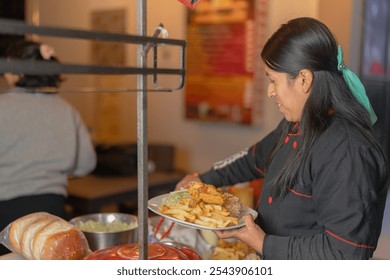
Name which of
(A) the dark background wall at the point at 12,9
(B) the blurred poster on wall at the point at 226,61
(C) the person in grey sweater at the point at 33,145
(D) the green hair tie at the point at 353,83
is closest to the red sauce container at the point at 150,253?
(D) the green hair tie at the point at 353,83

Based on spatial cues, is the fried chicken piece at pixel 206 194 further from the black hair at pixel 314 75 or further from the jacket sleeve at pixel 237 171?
the jacket sleeve at pixel 237 171

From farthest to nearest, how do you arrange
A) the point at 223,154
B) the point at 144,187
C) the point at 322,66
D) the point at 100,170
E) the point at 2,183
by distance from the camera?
the point at 223,154 → the point at 100,170 → the point at 2,183 → the point at 322,66 → the point at 144,187

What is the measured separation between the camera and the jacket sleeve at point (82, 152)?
7.05ft

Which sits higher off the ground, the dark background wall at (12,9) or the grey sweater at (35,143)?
the dark background wall at (12,9)

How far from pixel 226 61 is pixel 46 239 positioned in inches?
101

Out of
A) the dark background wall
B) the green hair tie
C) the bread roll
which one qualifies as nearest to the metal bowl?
the bread roll

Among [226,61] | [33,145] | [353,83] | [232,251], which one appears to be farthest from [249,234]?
[226,61]

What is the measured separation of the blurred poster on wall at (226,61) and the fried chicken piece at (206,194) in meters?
2.20

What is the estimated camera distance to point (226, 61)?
3586 millimetres

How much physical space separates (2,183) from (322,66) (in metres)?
1.38

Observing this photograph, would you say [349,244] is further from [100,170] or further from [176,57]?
[176,57]

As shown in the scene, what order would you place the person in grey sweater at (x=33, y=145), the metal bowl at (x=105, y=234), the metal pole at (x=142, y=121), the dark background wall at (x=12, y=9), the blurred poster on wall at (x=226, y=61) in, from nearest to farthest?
the metal pole at (x=142, y=121), the metal bowl at (x=105, y=234), the person in grey sweater at (x=33, y=145), the blurred poster on wall at (x=226, y=61), the dark background wall at (x=12, y=9)

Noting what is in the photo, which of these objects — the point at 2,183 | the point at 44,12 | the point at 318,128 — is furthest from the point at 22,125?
the point at 44,12

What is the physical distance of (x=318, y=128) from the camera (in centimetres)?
119
